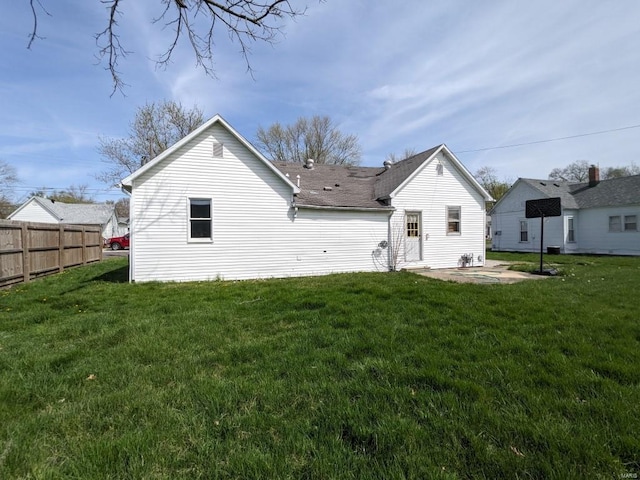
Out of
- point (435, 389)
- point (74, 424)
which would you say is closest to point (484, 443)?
point (435, 389)

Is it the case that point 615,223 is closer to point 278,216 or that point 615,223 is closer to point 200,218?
point 278,216

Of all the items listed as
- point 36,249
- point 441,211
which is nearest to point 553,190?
point 441,211

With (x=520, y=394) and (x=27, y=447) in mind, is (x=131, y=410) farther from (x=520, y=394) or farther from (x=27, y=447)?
(x=520, y=394)

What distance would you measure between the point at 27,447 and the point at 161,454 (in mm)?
1004

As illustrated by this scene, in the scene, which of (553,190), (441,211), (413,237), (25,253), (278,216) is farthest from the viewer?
(553,190)

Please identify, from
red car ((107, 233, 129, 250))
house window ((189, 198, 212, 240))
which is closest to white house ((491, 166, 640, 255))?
house window ((189, 198, 212, 240))

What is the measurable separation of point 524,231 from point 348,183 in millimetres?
16660

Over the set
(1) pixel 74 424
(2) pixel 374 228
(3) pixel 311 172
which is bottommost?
(1) pixel 74 424

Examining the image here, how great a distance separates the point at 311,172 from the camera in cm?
1658

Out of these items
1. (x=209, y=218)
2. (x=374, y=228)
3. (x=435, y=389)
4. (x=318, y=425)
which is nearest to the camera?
(x=318, y=425)

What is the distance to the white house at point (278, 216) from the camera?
35.0 feet

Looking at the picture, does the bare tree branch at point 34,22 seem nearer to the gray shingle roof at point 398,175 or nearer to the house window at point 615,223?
the gray shingle roof at point 398,175

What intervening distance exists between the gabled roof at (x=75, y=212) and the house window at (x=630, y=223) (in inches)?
2100

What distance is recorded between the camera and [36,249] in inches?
445
